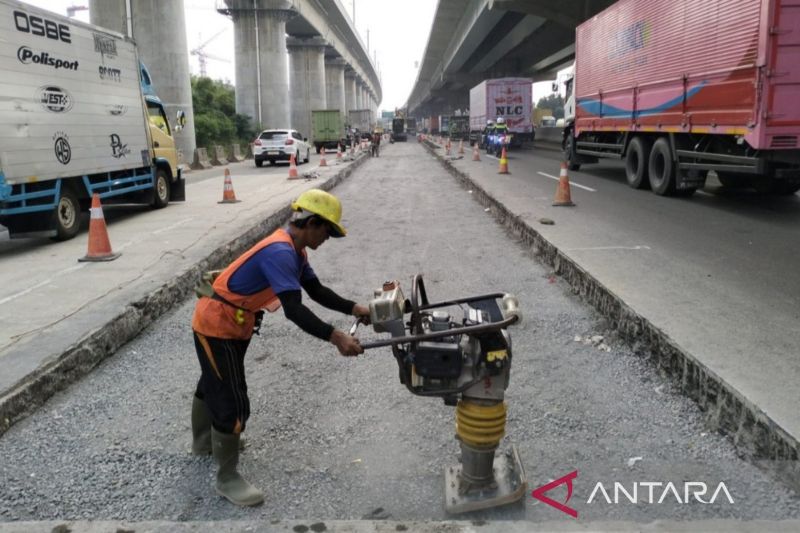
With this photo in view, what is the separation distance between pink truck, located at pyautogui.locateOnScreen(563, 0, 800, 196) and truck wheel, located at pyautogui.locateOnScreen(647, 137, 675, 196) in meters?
0.02

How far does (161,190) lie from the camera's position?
13.3 m

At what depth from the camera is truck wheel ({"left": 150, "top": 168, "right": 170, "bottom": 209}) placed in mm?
13031

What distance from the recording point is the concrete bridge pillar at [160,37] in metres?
23.8

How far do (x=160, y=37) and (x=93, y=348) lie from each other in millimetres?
23287

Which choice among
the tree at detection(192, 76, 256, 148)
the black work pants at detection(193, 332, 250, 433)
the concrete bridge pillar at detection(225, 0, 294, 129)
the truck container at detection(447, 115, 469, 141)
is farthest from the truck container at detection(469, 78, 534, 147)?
the black work pants at detection(193, 332, 250, 433)

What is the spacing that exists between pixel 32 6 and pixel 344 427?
8593mm

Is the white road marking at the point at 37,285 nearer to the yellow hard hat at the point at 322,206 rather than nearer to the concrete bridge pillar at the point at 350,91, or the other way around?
the yellow hard hat at the point at 322,206

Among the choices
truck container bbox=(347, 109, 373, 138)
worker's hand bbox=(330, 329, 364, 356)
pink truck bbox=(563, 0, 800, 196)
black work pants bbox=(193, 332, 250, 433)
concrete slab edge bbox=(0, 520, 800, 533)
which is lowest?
concrete slab edge bbox=(0, 520, 800, 533)

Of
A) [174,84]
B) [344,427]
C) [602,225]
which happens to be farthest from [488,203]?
[174,84]

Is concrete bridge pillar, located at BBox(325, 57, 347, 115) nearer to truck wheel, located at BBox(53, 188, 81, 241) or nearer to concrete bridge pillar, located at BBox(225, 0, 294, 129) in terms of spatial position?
concrete bridge pillar, located at BBox(225, 0, 294, 129)

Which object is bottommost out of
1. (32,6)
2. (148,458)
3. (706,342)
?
(148,458)

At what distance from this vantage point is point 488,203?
13.1 m

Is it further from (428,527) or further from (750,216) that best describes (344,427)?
(750,216)

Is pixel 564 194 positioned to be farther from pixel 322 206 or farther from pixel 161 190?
pixel 322 206
